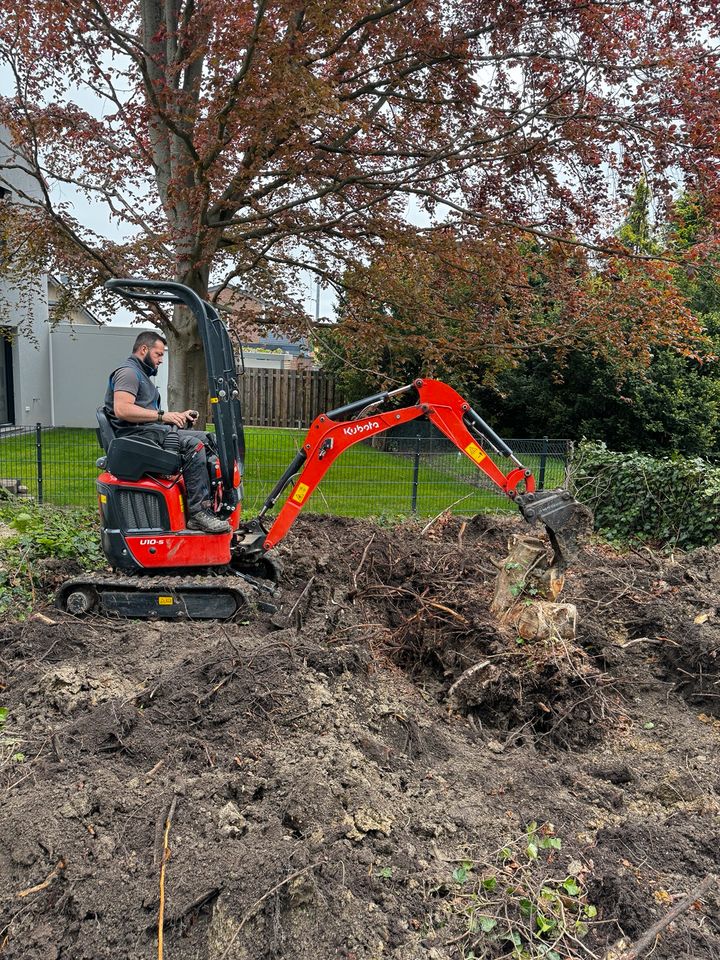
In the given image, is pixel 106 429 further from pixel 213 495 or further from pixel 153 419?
pixel 213 495

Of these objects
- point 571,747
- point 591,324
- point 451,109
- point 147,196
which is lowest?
point 571,747

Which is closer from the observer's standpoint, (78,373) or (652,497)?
(652,497)

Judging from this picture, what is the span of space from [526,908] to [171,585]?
3456 mm

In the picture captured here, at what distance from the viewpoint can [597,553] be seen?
8812 millimetres

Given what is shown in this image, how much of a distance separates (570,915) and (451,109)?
277 inches

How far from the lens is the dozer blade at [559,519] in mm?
5723

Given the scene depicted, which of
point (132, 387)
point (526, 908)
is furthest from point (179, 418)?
point (526, 908)

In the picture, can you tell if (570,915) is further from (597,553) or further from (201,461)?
(597,553)

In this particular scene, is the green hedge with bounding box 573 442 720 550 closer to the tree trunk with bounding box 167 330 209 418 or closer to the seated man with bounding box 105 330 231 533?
the tree trunk with bounding box 167 330 209 418

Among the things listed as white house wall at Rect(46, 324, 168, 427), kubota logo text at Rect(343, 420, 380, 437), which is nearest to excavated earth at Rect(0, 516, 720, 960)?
kubota logo text at Rect(343, 420, 380, 437)

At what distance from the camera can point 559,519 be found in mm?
5789

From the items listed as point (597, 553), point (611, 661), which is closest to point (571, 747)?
point (611, 661)

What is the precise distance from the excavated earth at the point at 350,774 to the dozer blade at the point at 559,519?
1.89 feet

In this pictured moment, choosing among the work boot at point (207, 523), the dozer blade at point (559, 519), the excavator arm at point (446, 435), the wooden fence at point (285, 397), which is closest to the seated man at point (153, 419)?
the work boot at point (207, 523)
